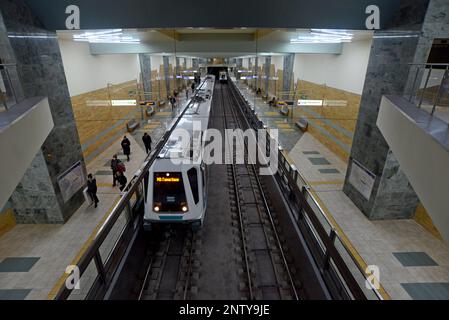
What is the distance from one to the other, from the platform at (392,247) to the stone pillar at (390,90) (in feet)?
1.41

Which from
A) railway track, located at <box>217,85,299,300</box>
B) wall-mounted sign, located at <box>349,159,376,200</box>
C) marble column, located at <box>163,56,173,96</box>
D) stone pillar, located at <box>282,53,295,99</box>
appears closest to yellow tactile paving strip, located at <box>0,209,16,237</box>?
railway track, located at <box>217,85,299,300</box>

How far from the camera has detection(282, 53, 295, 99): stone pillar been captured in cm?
1873

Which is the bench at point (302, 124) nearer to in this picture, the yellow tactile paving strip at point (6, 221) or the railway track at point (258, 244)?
the railway track at point (258, 244)

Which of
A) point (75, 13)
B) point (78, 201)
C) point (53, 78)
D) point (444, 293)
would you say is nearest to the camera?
point (444, 293)

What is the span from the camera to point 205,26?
20.0 ft

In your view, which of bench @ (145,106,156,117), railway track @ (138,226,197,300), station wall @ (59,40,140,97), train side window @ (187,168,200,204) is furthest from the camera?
bench @ (145,106,156,117)

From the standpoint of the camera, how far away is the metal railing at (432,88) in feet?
13.1

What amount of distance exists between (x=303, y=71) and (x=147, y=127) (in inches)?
431

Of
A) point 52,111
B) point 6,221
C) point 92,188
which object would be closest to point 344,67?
point 92,188

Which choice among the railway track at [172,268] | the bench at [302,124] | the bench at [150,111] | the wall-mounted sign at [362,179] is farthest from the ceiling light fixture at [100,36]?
the bench at [302,124]

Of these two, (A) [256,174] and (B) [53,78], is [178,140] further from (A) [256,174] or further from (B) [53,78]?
(A) [256,174]

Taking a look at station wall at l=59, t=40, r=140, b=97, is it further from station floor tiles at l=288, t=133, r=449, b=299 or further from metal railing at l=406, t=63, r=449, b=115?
metal railing at l=406, t=63, r=449, b=115

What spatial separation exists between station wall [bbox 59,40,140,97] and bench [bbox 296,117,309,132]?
11148 millimetres

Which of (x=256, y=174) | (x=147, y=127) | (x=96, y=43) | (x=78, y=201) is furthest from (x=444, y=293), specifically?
(x=147, y=127)
